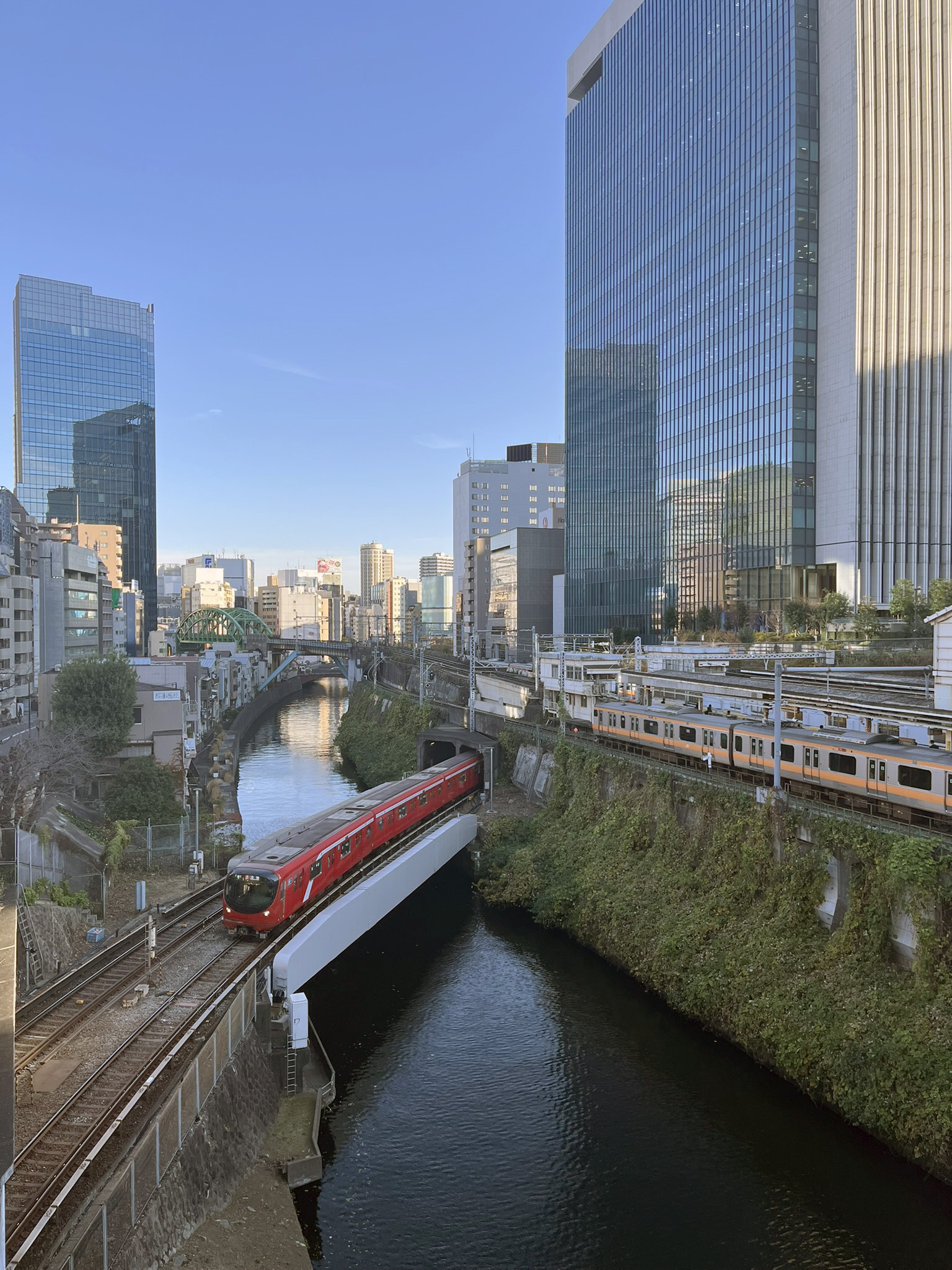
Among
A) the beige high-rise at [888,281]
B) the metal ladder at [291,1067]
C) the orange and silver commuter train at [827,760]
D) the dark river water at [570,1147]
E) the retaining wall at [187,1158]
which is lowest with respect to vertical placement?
the dark river water at [570,1147]

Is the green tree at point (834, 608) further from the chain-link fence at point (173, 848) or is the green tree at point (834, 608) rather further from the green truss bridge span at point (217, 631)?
the green truss bridge span at point (217, 631)

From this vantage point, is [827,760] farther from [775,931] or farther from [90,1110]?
[90,1110]

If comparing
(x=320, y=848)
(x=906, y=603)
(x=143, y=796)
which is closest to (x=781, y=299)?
(x=906, y=603)

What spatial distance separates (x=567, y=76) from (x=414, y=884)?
116 meters

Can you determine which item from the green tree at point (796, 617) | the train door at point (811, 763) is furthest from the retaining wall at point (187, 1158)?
the green tree at point (796, 617)

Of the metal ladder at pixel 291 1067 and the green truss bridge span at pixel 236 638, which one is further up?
the green truss bridge span at pixel 236 638

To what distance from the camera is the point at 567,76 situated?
11525 centimetres

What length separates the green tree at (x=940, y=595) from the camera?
178ft

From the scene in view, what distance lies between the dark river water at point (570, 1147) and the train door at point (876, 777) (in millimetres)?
8189

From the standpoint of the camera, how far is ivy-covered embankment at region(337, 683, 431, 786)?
60.8m

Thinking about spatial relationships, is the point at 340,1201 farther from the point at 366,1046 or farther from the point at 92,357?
the point at 92,357

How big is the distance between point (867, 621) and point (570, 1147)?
47.1 meters

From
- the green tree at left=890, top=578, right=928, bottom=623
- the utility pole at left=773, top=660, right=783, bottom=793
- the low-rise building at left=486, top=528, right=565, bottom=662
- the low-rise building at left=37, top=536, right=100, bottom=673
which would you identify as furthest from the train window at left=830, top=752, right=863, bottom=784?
the low-rise building at left=486, top=528, right=565, bottom=662

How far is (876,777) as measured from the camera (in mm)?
25031
